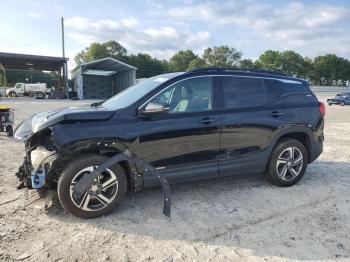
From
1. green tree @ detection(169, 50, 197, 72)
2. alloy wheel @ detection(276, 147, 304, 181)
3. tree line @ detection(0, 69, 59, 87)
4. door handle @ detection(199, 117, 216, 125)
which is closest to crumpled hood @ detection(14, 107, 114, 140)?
door handle @ detection(199, 117, 216, 125)

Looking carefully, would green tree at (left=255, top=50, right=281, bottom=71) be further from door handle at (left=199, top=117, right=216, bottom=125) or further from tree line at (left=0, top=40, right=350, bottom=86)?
door handle at (left=199, top=117, right=216, bottom=125)

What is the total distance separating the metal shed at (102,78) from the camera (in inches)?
1724

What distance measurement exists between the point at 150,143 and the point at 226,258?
1697 mm

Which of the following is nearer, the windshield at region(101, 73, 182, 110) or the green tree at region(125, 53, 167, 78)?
→ the windshield at region(101, 73, 182, 110)

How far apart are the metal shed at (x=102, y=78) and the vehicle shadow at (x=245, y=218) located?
39065 mm

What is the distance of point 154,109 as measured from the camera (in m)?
4.27

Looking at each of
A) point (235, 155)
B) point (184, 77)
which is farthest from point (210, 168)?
point (184, 77)

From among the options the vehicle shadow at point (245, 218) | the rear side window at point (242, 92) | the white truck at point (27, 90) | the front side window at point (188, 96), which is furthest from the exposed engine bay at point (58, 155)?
the white truck at point (27, 90)

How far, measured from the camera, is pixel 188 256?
3.38 meters

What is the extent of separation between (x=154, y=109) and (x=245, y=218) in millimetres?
1763

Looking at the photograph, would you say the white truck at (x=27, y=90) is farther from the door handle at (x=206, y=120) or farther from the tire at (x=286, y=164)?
the door handle at (x=206, y=120)

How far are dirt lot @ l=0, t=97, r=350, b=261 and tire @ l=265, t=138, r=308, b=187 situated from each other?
0.15 metres

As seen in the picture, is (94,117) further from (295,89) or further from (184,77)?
(295,89)

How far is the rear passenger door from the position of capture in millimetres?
4938
